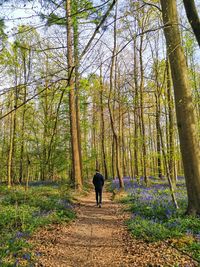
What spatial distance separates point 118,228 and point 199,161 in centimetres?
315

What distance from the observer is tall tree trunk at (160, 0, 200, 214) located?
634 centimetres

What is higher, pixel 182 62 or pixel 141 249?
pixel 182 62

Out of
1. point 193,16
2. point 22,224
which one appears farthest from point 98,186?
point 193,16

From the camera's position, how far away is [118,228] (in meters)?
7.28

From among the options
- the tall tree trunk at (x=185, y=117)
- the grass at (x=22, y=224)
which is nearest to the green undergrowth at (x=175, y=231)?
the tall tree trunk at (x=185, y=117)

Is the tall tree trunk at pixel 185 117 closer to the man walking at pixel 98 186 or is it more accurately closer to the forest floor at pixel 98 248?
the forest floor at pixel 98 248

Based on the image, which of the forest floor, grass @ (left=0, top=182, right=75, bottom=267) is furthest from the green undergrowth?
grass @ (left=0, top=182, right=75, bottom=267)

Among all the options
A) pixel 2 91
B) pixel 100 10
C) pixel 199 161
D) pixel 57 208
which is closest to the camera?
pixel 2 91

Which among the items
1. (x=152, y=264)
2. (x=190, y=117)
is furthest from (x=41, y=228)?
(x=190, y=117)

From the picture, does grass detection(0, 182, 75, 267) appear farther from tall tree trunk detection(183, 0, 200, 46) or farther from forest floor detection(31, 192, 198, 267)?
tall tree trunk detection(183, 0, 200, 46)

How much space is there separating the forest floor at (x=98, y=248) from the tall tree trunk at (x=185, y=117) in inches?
76.4

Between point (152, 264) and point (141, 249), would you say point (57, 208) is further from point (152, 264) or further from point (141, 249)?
point (152, 264)

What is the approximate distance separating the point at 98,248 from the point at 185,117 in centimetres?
402

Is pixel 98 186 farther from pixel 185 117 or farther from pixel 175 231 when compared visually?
pixel 185 117
